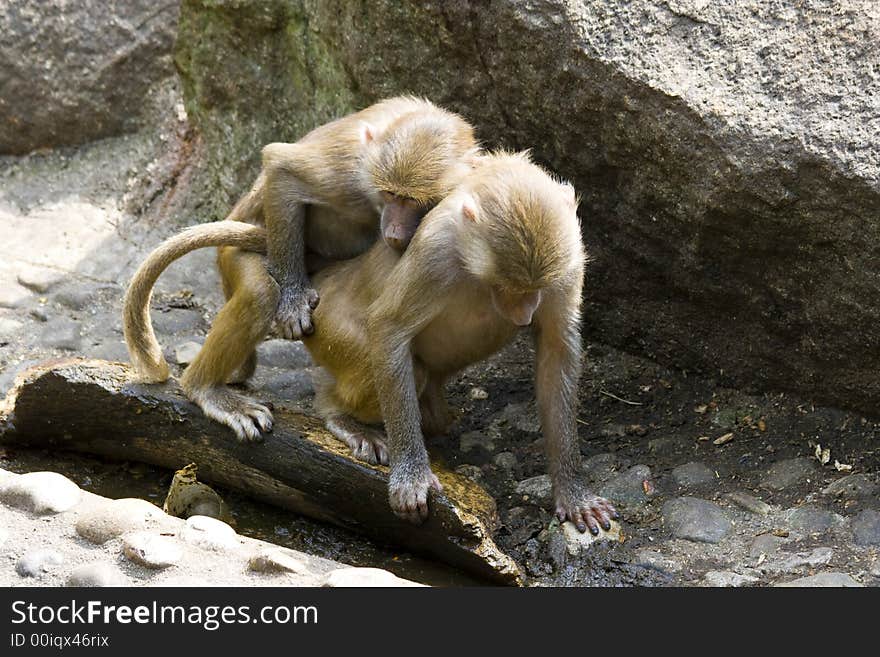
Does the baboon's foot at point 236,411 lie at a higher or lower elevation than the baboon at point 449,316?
lower

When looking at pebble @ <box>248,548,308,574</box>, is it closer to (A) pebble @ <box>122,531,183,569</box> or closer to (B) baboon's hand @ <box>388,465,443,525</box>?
(A) pebble @ <box>122,531,183,569</box>

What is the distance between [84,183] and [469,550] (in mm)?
4628

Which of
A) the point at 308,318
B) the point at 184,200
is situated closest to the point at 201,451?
the point at 308,318

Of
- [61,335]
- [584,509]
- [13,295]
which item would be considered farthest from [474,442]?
[13,295]

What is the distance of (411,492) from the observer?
5.13m


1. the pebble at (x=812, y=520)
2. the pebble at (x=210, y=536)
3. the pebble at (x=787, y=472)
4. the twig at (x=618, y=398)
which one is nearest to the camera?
the pebble at (x=210, y=536)

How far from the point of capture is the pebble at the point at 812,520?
502 cm

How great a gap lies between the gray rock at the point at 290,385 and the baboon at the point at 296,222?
2.07 feet

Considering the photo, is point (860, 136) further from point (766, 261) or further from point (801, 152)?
point (766, 261)

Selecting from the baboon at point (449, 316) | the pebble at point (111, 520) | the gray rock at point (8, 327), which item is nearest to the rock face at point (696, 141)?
the baboon at point (449, 316)

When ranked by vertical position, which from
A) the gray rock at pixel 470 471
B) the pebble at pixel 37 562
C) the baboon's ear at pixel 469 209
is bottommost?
the pebble at pixel 37 562

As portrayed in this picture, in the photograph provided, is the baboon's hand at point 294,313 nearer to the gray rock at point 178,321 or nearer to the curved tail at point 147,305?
the curved tail at point 147,305

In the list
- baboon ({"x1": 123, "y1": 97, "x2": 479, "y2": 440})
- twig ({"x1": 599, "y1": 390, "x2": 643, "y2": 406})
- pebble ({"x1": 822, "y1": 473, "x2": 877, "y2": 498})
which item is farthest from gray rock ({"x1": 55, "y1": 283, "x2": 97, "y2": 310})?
pebble ({"x1": 822, "y1": 473, "x2": 877, "y2": 498})

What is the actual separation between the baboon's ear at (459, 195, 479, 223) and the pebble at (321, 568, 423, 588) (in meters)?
1.45
